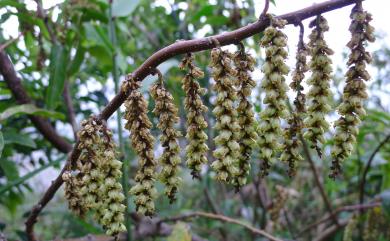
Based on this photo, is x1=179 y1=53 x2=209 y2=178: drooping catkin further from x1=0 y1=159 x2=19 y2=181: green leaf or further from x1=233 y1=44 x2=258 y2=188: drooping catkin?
x1=0 y1=159 x2=19 y2=181: green leaf

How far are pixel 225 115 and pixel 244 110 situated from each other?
0.04 m

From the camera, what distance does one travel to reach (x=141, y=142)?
0.88m

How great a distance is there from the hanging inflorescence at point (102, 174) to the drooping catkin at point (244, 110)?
222mm

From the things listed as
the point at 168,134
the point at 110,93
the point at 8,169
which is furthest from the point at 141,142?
the point at 110,93

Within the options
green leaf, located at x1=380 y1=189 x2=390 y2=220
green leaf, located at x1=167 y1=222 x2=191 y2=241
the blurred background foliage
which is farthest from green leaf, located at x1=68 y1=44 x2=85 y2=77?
green leaf, located at x1=380 y1=189 x2=390 y2=220

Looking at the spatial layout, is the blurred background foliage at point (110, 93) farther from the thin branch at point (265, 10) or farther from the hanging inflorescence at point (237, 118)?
the thin branch at point (265, 10)

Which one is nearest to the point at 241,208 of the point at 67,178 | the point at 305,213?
the point at 305,213

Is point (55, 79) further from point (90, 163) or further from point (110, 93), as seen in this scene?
point (110, 93)

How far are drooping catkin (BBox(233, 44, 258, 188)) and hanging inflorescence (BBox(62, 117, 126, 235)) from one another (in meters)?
0.22

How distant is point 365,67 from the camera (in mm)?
843

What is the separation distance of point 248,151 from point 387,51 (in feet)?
8.94

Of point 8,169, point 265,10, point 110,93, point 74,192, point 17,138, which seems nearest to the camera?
point 265,10

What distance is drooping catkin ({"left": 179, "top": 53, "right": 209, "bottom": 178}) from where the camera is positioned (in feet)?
2.87

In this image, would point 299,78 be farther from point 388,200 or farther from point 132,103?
point 388,200
